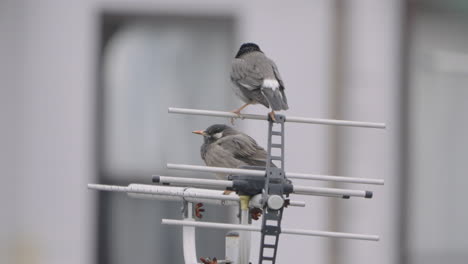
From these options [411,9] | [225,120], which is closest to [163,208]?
[225,120]

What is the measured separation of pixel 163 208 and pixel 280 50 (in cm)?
118

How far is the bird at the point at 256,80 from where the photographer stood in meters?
3.45

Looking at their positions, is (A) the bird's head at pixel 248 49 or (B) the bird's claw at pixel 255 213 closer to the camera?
(B) the bird's claw at pixel 255 213

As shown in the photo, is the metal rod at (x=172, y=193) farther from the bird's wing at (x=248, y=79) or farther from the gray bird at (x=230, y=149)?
the gray bird at (x=230, y=149)

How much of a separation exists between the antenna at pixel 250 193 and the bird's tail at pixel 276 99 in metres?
0.39

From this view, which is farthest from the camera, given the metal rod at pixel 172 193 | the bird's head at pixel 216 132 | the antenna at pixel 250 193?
the bird's head at pixel 216 132

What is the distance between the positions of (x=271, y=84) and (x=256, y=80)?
146 millimetres

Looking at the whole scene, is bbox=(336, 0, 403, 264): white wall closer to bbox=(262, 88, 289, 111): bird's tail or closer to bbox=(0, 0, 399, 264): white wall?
bbox=(0, 0, 399, 264): white wall

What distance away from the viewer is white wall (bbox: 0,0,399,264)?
597 centimetres

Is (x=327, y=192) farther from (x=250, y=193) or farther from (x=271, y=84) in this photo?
(x=271, y=84)

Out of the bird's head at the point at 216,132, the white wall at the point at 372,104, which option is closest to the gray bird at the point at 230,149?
the bird's head at the point at 216,132

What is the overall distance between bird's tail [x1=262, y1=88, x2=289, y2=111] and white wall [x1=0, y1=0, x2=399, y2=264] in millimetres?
2446

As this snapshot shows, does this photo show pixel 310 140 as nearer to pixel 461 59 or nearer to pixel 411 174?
pixel 411 174

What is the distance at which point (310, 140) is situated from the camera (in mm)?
5992
